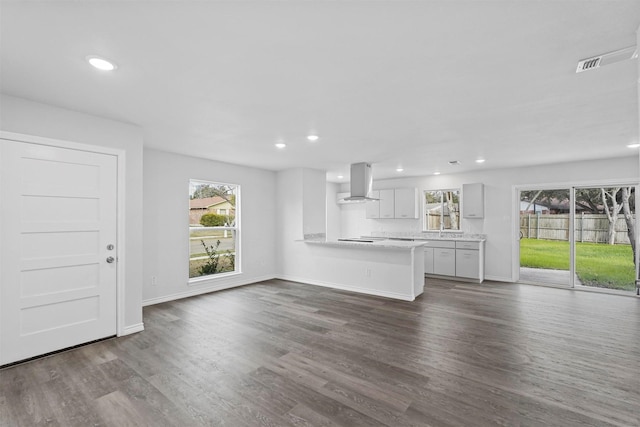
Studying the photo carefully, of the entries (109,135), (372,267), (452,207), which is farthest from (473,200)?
(109,135)

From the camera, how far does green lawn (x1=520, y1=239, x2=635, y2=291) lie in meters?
5.21

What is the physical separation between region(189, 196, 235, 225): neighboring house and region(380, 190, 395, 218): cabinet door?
3900 mm

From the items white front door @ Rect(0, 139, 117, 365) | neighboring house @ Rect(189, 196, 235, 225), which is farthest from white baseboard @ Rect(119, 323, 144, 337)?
neighboring house @ Rect(189, 196, 235, 225)

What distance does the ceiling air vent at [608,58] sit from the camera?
1877 mm

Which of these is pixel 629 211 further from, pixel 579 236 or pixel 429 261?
pixel 429 261

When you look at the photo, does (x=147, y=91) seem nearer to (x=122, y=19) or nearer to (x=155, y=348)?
(x=122, y=19)

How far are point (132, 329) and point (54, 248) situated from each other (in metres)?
1.22

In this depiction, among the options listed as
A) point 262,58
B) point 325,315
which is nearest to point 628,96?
point 262,58

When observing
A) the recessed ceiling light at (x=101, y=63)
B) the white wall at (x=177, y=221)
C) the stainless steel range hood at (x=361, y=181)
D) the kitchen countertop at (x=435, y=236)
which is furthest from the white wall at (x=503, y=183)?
the recessed ceiling light at (x=101, y=63)

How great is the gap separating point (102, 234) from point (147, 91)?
5.55 feet

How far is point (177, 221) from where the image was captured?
16.1 feet

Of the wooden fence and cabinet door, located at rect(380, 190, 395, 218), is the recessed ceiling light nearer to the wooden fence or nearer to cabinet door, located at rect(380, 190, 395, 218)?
cabinet door, located at rect(380, 190, 395, 218)

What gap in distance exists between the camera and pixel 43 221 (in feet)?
9.26

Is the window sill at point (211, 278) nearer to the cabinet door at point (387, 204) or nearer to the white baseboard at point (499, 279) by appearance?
the cabinet door at point (387, 204)
